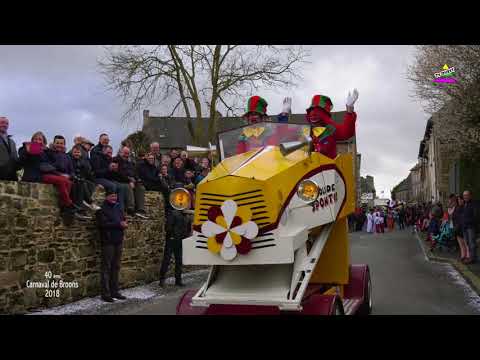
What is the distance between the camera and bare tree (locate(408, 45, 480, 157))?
12.7 metres

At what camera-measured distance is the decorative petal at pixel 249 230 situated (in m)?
4.92

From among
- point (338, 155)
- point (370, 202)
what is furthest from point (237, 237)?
point (370, 202)

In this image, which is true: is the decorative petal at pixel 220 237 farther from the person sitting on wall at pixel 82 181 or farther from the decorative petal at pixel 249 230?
the person sitting on wall at pixel 82 181

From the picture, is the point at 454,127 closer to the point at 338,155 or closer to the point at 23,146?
the point at 338,155

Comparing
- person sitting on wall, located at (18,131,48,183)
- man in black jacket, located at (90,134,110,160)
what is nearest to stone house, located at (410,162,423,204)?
man in black jacket, located at (90,134,110,160)

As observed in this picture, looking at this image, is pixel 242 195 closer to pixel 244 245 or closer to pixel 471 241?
pixel 244 245

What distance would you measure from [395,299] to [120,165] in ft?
18.5

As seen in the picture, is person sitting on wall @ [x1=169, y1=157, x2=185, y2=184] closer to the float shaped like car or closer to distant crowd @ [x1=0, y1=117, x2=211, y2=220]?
distant crowd @ [x1=0, y1=117, x2=211, y2=220]

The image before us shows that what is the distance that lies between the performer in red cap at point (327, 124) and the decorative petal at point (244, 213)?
1.74 metres

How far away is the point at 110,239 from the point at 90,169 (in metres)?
1.42

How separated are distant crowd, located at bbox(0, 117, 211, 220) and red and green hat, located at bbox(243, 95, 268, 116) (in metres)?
3.35

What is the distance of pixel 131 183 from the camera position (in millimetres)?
10516

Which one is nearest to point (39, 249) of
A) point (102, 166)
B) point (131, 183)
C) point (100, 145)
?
point (102, 166)

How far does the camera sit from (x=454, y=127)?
1622 centimetres
